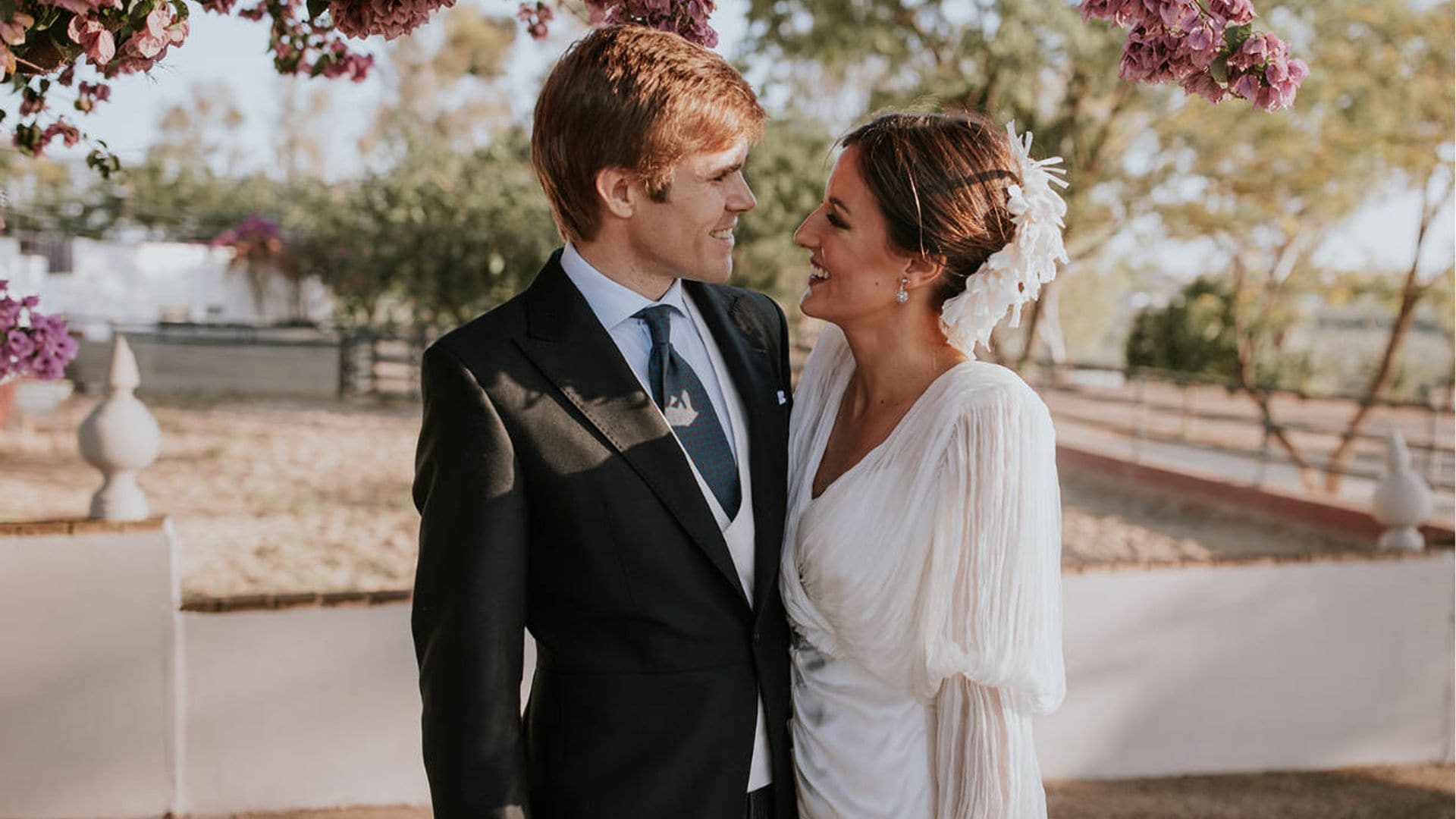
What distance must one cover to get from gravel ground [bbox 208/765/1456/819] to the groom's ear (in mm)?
2996

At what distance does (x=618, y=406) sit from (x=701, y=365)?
0.24 m

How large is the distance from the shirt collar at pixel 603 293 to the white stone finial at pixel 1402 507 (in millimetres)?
4002

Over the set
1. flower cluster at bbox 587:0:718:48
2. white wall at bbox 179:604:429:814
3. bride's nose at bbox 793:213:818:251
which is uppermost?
flower cluster at bbox 587:0:718:48

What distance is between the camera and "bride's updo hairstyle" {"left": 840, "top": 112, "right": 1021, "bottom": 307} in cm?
190

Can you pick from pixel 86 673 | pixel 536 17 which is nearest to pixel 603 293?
pixel 536 17

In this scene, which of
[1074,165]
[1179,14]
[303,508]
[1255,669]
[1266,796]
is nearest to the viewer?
[1179,14]

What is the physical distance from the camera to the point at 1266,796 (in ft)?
13.9

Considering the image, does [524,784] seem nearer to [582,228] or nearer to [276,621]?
[582,228]

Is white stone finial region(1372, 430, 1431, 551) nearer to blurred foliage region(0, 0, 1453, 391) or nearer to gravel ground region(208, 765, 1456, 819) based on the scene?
Answer: gravel ground region(208, 765, 1456, 819)

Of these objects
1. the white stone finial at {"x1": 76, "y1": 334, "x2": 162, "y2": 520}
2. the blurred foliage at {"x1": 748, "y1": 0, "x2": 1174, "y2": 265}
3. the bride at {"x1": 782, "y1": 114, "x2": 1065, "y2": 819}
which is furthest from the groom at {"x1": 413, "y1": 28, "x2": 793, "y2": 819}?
the blurred foliage at {"x1": 748, "y1": 0, "x2": 1174, "y2": 265}

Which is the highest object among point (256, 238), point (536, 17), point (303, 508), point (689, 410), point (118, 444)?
point (256, 238)

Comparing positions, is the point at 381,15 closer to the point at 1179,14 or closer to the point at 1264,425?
the point at 1179,14

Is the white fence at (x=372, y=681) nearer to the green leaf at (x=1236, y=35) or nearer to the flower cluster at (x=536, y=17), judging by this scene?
the flower cluster at (x=536, y=17)

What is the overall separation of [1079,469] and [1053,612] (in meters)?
10.5
